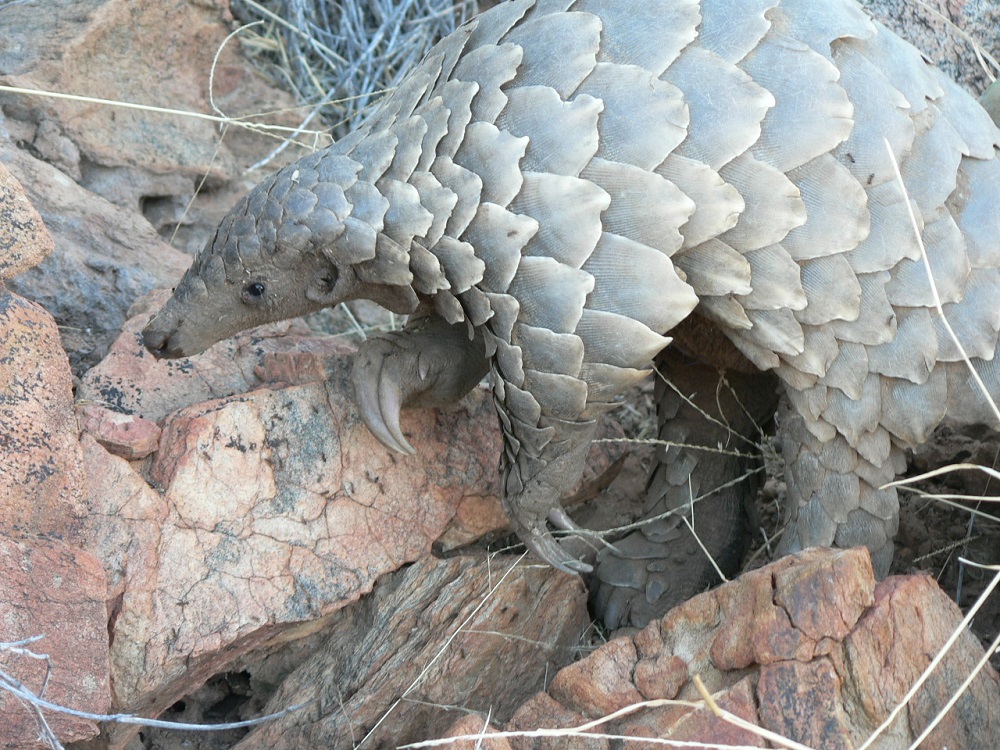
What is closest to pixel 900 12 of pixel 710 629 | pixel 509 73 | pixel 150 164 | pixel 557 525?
pixel 509 73

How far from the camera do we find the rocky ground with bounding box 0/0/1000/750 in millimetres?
2123

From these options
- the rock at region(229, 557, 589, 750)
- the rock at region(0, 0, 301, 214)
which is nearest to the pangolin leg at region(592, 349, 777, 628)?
the rock at region(229, 557, 589, 750)

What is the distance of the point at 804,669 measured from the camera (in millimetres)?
2064

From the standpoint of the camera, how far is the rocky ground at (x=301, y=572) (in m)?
2.12

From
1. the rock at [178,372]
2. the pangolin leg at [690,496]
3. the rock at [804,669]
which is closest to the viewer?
A: the rock at [804,669]

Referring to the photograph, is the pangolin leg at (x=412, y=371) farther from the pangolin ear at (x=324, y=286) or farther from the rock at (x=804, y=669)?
the rock at (x=804, y=669)

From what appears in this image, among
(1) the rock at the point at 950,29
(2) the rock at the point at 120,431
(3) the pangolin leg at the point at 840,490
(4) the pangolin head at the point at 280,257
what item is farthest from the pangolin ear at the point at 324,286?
(1) the rock at the point at 950,29

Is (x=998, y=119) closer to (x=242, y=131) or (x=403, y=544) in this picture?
(x=403, y=544)

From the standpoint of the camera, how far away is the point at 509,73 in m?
2.43

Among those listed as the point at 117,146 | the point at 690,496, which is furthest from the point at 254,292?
the point at 117,146

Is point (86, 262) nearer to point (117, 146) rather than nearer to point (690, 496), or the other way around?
point (117, 146)

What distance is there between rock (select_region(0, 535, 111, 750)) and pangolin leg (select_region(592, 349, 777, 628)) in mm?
1534

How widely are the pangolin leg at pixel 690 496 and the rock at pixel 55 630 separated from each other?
153cm

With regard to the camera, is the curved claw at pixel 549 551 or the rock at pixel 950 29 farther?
the rock at pixel 950 29
